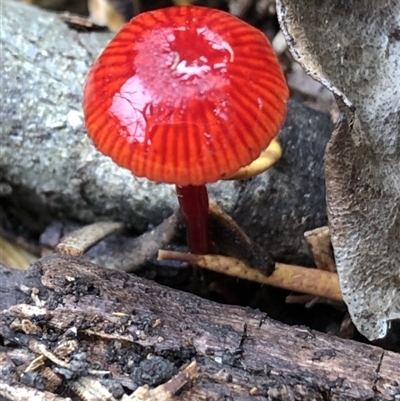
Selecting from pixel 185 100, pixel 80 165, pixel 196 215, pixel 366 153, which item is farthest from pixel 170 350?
pixel 80 165

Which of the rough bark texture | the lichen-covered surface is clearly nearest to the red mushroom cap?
the lichen-covered surface

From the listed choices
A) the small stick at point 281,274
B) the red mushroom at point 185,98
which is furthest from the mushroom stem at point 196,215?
the red mushroom at point 185,98

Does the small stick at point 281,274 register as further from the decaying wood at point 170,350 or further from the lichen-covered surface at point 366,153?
the decaying wood at point 170,350

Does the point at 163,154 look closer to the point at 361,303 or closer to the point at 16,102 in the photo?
the point at 361,303

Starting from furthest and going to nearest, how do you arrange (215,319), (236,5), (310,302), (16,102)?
1. (236,5)
2. (16,102)
3. (310,302)
4. (215,319)

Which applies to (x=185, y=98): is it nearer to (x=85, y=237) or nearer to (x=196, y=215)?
(x=196, y=215)

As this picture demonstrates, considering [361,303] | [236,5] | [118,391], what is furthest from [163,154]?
[236,5]

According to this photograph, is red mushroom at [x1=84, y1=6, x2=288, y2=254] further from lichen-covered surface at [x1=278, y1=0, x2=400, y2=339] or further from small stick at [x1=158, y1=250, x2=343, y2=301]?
small stick at [x1=158, y1=250, x2=343, y2=301]
